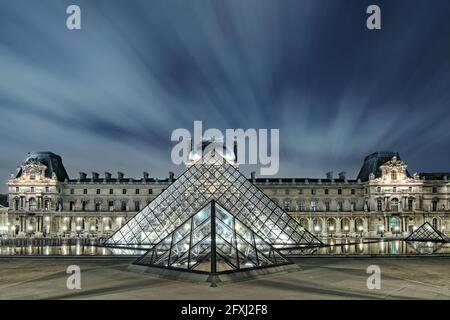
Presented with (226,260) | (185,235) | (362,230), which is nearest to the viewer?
(226,260)

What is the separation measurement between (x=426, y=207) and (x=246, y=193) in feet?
145

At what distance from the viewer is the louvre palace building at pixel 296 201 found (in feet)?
189

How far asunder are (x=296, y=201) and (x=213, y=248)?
1967 inches

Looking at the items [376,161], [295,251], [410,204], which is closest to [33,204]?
[295,251]

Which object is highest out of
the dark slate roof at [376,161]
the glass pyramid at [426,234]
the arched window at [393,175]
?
the dark slate roof at [376,161]

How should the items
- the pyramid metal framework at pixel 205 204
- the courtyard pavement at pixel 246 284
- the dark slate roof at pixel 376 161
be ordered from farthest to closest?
the dark slate roof at pixel 376 161 < the pyramid metal framework at pixel 205 204 < the courtyard pavement at pixel 246 284

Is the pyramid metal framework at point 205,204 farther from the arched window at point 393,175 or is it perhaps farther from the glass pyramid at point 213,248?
the arched window at point 393,175

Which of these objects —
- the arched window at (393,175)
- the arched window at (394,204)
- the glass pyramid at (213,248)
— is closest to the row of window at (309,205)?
the arched window at (394,204)

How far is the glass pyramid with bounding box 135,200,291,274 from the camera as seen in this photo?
1299 cm

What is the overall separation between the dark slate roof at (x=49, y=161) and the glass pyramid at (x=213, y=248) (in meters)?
52.7
